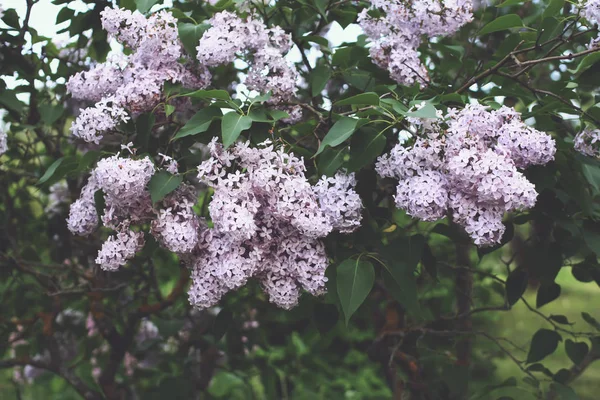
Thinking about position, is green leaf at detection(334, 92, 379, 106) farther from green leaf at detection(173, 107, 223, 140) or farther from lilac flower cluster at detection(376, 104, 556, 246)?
green leaf at detection(173, 107, 223, 140)

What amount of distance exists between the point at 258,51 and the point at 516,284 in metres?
1.22

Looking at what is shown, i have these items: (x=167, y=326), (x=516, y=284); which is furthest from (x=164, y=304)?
(x=516, y=284)

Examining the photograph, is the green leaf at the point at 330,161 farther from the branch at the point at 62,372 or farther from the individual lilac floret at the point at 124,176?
the branch at the point at 62,372

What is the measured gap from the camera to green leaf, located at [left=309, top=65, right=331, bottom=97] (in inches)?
86.0

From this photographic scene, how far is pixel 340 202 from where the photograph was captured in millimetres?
1729

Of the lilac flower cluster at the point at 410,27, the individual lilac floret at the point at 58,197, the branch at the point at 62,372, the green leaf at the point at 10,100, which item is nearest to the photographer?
the lilac flower cluster at the point at 410,27

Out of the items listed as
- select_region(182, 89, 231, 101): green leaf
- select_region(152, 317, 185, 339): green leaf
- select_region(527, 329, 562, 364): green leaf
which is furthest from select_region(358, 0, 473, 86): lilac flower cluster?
select_region(152, 317, 185, 339): green leaf

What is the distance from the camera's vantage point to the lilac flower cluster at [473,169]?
5.30 feet

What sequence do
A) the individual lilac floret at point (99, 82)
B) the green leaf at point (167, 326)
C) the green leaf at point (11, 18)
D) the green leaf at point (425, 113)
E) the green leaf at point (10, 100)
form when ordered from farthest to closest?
the green leaf at point (167, 326)
the green leaf at point (11, 18)
the green leaf at point (10, 100)
the individual lilac floret at point (99, 82)
the green leaf at point (425, 113)

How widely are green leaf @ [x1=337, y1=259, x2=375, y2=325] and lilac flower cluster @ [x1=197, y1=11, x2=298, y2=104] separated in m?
0.59

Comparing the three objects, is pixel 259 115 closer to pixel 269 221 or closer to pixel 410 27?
pixel 269 221

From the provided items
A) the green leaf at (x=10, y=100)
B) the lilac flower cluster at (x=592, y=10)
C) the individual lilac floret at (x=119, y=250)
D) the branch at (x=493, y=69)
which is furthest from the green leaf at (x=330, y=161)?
the green leaf at (x=10, y=100)

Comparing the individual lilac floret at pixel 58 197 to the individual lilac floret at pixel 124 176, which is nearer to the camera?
the individual lilac floret at pixel 124 176

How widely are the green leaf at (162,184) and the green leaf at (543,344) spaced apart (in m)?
1.54
